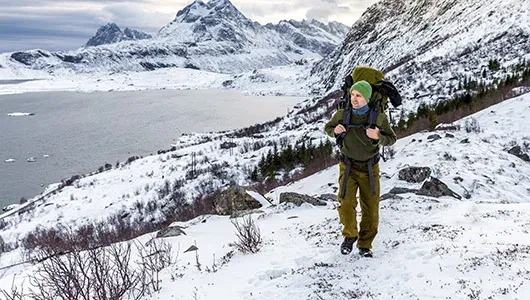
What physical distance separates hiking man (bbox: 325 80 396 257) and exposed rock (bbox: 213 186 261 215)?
5.67m

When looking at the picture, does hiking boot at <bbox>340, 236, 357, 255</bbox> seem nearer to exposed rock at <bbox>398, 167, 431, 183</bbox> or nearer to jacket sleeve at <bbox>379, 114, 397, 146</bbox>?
jacket sleeve at <bbox>379, 114, 397, 146</bbox>

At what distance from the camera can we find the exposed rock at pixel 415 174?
31.0 feet

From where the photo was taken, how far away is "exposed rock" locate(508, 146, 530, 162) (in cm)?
1103

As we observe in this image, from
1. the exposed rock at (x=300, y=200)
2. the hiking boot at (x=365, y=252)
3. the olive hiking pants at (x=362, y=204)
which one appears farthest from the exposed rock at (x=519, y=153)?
the hiking boot at (x=365, y=252)

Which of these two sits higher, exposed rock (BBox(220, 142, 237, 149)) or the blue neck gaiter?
the blue neck gaiter

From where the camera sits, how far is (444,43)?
1988 inches

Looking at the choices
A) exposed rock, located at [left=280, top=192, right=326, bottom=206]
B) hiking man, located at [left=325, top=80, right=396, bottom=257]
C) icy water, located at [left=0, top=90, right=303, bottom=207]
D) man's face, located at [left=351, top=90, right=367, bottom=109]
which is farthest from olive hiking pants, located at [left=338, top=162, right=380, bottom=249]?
icy water, located at [left=0, top=90, right=303, bottom=207]

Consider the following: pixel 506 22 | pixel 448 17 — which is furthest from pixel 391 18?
pixel 506 22

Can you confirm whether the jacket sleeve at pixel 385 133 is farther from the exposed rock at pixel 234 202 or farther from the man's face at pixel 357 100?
the exposed rock at pixel 234 202

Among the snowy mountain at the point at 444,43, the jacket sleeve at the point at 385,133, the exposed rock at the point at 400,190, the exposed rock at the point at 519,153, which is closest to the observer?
the jacket sleeve at the point at 385,133

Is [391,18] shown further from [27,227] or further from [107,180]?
[27,227]

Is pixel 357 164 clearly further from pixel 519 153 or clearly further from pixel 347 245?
pixel 519 153

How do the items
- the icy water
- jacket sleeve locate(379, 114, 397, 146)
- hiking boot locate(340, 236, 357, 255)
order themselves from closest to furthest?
jacket sleeve locate(379, 114, 397, 146) < hiking boot locate(340, 236, 357, 255) < the icy water

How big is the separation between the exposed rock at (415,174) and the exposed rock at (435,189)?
87 cm
